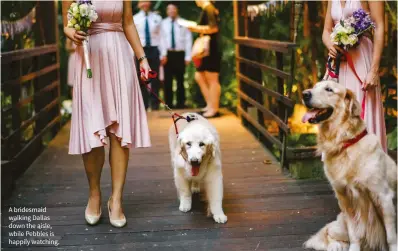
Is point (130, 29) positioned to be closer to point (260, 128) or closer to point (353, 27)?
point (353, 27)

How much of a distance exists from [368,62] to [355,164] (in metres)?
1.04

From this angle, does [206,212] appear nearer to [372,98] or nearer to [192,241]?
[192,241]

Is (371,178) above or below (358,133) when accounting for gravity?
below

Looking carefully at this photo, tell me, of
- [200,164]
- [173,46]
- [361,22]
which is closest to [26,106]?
[173,46]

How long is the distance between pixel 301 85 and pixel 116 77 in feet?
14.2

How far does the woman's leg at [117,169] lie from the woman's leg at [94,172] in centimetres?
10

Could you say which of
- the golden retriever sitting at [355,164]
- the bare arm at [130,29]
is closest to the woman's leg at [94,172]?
the bare arm at [130,29]

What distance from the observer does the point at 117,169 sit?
4508mm

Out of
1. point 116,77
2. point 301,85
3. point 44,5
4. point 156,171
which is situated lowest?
point 156,171

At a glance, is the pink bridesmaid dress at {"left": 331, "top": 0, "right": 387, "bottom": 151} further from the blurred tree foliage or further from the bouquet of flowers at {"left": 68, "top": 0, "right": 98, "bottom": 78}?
the blurred tree foliage

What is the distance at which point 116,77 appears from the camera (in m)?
4.34

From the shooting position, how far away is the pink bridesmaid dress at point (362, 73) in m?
Answer: 4.25

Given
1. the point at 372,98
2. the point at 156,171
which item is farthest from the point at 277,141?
the point at 372,98

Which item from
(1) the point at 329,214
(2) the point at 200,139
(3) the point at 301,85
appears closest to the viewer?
(2) the point at 200,139
